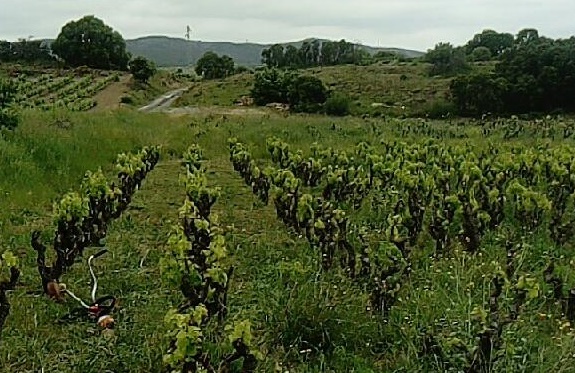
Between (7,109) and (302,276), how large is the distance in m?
10.0

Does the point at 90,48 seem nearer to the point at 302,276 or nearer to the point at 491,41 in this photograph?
the point at 491,41

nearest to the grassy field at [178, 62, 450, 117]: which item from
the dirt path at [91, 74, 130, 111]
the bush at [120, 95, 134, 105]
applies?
the bush at [120, 95, 134, 105]

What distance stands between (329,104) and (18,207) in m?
30.8

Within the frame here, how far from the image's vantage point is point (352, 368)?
4.22 meters

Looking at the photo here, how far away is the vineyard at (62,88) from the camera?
141 ft

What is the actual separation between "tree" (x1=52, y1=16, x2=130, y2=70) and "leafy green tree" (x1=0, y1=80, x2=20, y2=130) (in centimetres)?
5711

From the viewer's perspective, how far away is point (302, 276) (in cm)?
529

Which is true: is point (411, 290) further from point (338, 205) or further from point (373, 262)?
point (338, 205)

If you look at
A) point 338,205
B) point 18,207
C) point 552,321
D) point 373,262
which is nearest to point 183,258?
point 373,262

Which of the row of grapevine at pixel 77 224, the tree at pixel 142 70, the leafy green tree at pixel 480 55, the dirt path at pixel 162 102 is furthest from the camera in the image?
the leafy green tree at pixel 480 55

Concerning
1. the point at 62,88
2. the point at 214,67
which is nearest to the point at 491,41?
the point at 214,67

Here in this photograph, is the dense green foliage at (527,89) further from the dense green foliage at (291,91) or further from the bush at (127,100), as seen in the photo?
the bush at (127,100)

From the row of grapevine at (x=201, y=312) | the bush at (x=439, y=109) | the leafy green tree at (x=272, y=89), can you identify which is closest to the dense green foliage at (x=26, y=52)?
the leafy green tree at (x=272, y=89)

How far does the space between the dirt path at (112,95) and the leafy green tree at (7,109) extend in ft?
91.3
